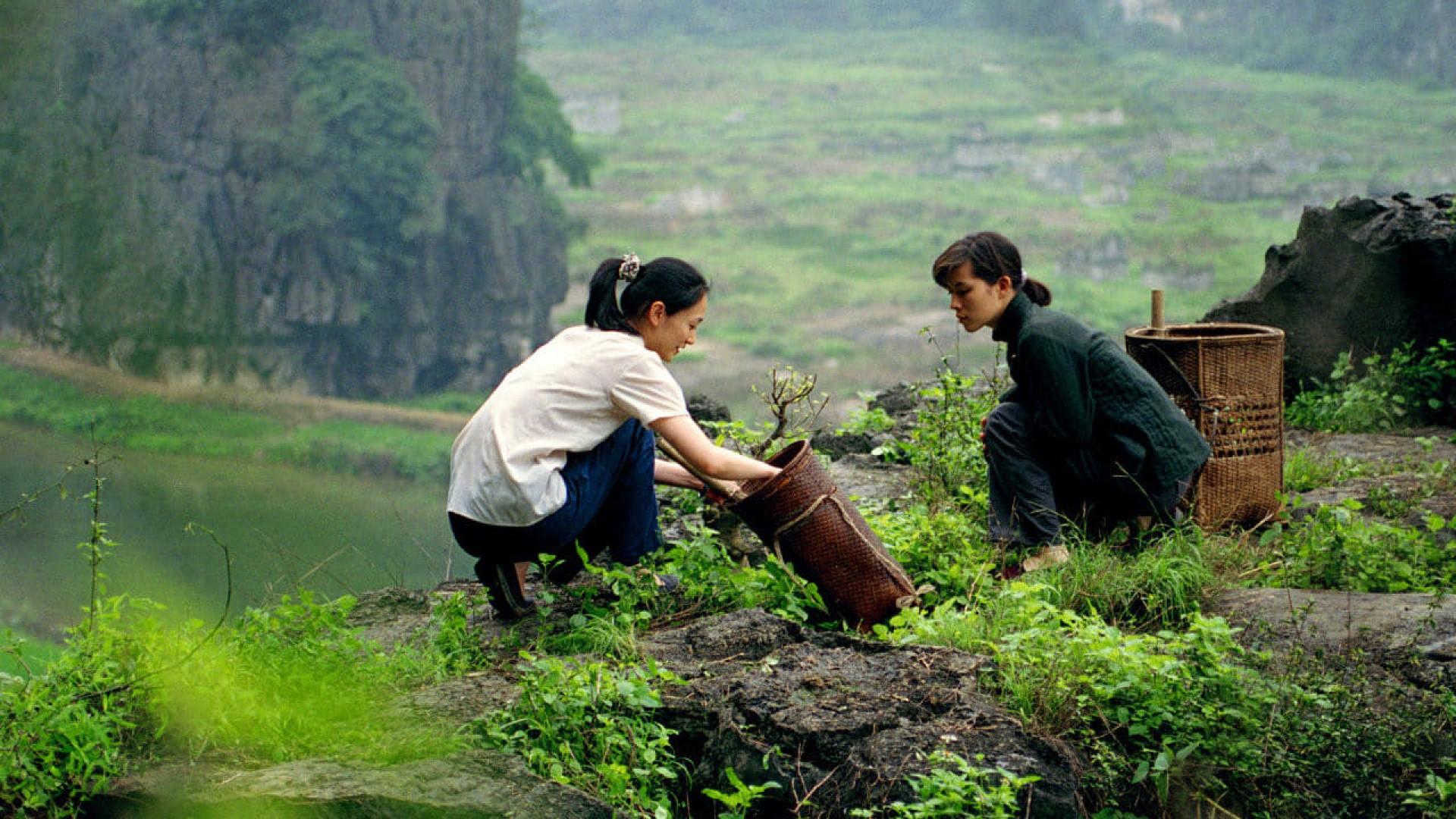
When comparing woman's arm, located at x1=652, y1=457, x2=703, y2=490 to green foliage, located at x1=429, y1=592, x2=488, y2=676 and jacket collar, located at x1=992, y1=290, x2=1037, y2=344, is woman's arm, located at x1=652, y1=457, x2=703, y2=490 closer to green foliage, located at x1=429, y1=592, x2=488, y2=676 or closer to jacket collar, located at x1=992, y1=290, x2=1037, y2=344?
green foliage, located at x1=429, y1=592, x2=488, y2=676

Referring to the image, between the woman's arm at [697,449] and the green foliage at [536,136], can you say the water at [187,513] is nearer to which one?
the green foliage at [536,136]

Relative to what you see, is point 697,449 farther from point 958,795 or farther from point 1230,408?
point 1230,408

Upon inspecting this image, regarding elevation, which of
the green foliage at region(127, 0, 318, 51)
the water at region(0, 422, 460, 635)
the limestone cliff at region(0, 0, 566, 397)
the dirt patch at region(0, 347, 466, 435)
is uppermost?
the green foliage at region(127, 0, 318, 51)

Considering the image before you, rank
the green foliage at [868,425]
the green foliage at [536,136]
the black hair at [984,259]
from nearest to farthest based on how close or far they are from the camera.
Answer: the black hair at [984,259]
the green foliage at [868,425]
the green foliage at [536,136]

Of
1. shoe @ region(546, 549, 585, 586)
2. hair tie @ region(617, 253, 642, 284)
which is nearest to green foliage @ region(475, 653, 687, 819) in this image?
shoe @ region(546, 549, 585, 586)

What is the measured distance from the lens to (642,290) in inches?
164

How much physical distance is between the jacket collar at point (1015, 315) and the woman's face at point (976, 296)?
2 cm

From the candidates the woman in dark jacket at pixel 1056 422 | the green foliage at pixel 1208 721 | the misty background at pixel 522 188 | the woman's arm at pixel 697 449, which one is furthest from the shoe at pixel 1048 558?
the misty background at pixel 522 188

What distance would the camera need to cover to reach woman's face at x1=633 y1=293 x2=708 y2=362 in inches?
165

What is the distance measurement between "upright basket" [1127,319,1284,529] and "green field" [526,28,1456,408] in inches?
1325

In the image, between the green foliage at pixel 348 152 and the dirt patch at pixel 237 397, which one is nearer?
the dirt patch at pixel 237 397

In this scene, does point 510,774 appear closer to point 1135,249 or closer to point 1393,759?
point 1393,759

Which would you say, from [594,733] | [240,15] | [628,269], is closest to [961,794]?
[594,733]

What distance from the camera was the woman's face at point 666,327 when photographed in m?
4.18
